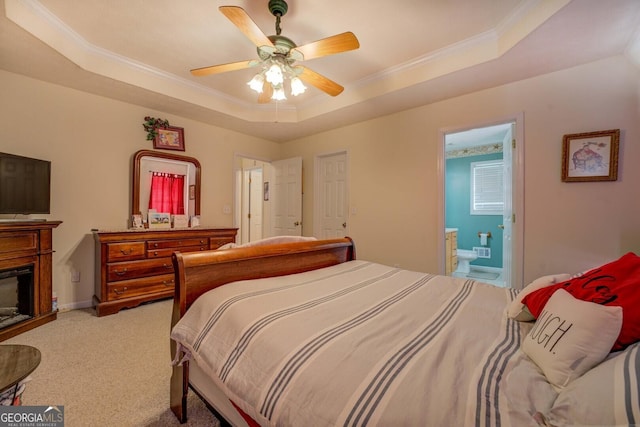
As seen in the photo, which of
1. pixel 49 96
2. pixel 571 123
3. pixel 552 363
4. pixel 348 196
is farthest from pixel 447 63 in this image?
pixel 49 96

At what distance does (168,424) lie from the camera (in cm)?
138

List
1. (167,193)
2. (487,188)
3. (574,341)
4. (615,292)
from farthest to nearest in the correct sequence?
(487,188) → (167,193) → (615,292) → (574,341)

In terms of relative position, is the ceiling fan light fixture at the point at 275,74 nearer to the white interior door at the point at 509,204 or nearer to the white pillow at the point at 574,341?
the white pillow at the point at 574,341

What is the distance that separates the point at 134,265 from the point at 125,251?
7.2 inches

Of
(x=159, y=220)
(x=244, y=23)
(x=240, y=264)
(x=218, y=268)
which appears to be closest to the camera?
(x=218, y=268)

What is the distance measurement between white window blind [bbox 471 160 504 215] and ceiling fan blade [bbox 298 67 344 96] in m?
4.30

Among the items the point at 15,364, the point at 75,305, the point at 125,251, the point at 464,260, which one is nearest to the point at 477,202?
the point at 464,260

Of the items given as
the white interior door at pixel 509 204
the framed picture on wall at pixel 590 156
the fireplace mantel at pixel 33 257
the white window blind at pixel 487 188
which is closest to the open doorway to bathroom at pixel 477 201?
the white window blind at pixel 487 188

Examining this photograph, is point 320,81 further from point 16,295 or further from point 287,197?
point 16,295

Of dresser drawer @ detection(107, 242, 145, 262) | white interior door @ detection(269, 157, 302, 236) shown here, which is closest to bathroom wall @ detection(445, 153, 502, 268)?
white interior door @ detection(269, 157, 302, 236)

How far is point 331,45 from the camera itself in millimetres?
1861

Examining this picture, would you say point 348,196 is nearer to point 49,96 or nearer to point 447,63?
point 447,63

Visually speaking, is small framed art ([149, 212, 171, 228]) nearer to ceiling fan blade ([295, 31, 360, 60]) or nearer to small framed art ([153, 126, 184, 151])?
small framed art ([153, 126, 184, 151])

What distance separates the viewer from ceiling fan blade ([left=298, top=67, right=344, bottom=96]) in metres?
2.30
